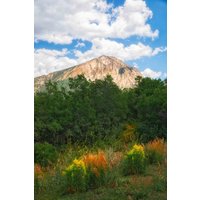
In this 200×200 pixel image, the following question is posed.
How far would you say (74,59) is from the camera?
4.62 m

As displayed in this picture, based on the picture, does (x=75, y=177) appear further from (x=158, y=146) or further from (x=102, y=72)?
(x=102, y=72)

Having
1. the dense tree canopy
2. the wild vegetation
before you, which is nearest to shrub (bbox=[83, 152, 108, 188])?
the wild vegetation

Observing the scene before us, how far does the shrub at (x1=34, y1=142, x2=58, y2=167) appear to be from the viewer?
4492mm

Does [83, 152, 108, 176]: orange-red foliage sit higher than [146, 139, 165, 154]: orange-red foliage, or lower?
lower

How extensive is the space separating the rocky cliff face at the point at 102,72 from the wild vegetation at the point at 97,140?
2.6 inches

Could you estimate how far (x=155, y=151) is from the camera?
4.52 meters

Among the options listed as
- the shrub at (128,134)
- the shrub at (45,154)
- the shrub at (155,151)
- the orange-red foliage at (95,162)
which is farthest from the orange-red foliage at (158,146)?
the shrub at (45,154)

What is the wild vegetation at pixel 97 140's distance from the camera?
14.7 ft

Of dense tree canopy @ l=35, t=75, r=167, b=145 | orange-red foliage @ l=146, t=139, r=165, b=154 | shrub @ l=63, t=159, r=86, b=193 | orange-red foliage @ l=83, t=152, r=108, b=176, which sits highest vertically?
dense tree canopy @ l=35, t=75, r=167, b=145

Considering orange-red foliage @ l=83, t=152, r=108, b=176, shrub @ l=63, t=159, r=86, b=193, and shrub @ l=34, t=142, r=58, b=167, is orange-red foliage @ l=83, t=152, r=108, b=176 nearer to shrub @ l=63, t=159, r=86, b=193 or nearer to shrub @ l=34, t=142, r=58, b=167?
shrub @ l=63, t=159, r=86, b=193

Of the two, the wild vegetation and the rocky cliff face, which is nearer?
the wild vegetation

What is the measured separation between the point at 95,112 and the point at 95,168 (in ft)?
1.52
